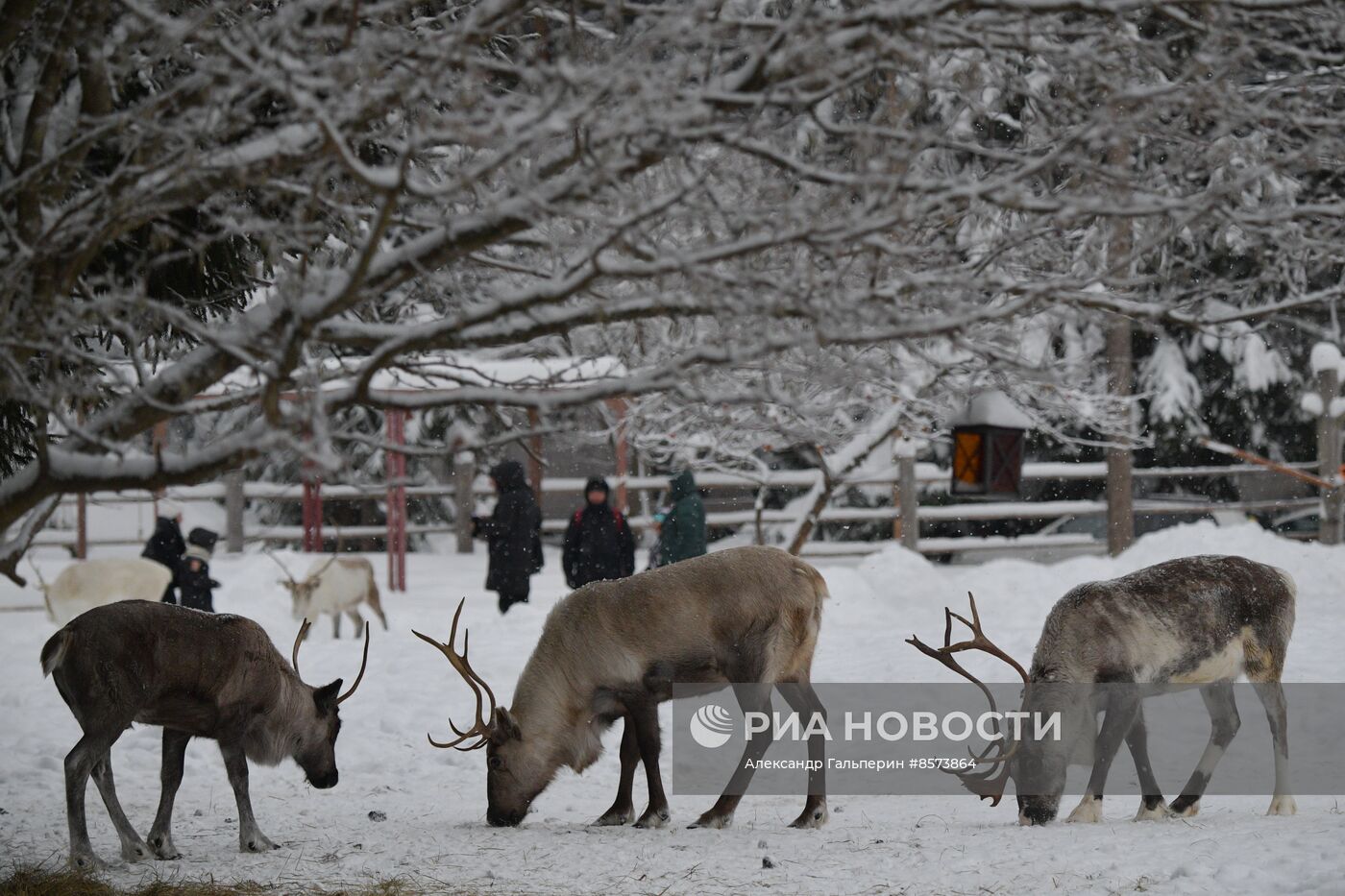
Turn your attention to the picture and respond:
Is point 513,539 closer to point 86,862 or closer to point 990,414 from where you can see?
point 990,414

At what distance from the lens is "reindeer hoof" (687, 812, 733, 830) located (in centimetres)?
622

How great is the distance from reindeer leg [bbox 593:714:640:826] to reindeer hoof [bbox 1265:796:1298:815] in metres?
3.04

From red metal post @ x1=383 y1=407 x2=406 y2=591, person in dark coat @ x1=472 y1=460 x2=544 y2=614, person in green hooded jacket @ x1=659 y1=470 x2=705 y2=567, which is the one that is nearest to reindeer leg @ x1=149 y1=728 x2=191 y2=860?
person in green hooded jacket @ x1=659 y1=470 x2=705 y2=567

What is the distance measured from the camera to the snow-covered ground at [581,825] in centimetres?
496

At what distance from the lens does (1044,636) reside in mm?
6094

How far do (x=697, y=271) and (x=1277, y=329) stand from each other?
1848 centimetres

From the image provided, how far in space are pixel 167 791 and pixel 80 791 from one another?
548 mm

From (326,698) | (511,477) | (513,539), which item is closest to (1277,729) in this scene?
(326,698)

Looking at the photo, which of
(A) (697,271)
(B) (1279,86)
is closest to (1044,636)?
(B) (1279,86)

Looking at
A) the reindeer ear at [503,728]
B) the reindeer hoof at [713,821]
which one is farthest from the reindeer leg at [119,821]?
the reindeer hoof at [713,821]

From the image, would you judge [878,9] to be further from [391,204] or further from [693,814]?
[693,814]

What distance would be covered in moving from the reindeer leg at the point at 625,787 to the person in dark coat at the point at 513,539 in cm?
606

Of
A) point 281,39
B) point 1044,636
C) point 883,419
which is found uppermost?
point 281,39

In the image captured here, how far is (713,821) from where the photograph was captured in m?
6.24
